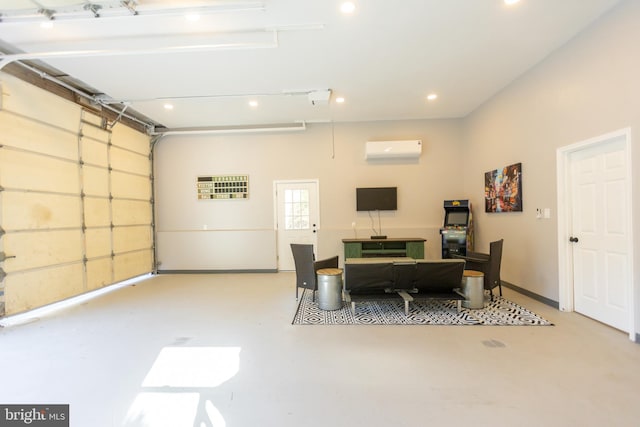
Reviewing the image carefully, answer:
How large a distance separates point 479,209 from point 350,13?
14.5 feet

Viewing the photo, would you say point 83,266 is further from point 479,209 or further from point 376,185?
point 479,209

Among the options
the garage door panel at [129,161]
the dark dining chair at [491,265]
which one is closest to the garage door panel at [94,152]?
the garage door panel at [129,161]

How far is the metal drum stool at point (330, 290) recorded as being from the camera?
3.66 metres

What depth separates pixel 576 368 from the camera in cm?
223

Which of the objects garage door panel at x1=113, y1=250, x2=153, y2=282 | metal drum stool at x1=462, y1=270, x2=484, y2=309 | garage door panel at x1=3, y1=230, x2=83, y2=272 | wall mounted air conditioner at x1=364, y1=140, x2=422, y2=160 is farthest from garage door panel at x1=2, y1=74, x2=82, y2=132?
metal drum stool at x1=462, y1=270, x2=484, y2=309

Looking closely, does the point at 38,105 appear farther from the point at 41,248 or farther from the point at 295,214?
the point at 295,214

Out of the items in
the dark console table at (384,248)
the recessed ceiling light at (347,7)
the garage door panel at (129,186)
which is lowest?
the dark console table at (384,248)

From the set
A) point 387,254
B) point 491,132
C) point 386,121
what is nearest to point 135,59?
point 386,121

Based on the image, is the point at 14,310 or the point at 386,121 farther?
the point at 386,121

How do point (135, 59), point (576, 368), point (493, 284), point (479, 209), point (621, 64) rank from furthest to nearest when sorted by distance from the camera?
point (479, 209), point (493, 284), point (135, 59), point (621, 64), point (576, 368)

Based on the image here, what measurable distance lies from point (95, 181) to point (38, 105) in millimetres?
1359

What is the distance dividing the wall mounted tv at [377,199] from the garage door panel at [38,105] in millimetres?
5321

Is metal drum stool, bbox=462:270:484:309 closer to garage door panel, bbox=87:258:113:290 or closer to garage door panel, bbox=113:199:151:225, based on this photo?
garage door panel, bbox=87:258:113:290

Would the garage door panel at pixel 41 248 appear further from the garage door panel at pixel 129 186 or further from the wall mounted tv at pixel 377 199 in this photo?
the wall mounted tv at pixel 377 199
